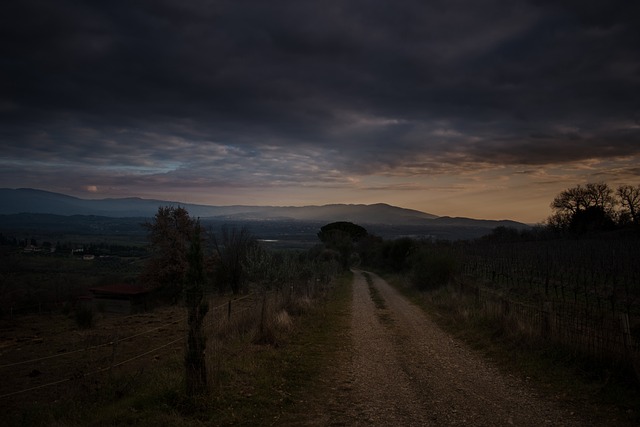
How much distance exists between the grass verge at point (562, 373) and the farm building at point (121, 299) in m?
30.4

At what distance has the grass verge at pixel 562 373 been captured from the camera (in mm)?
7145

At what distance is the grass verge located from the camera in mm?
Answer: 7145

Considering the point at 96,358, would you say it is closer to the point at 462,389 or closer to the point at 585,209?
the point at 462,389

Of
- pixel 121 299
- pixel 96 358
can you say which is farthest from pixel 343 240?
pixel 96 358

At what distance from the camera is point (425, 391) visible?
8508mm

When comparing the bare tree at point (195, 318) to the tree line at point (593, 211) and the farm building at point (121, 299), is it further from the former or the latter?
the tree line at point (593, 211)

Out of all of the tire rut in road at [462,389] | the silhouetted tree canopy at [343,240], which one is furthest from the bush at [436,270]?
the silhouetted tree canopy at [343,240]

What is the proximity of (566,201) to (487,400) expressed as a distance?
8683cm

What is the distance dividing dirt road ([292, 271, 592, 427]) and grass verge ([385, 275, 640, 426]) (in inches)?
16.0

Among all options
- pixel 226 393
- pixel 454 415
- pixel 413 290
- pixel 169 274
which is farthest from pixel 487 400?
pixel 169 274

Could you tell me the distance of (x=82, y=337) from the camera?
21094 millimetres

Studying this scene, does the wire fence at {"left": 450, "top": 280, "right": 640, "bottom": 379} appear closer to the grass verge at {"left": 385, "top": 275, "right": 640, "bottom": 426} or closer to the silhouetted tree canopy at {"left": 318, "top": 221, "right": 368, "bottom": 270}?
the grass verge at {"left": 385, "top": 275, "right": 640, "bottom": 426}

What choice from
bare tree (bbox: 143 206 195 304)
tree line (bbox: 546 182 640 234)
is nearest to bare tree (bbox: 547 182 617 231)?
tree line (bbox: 546 182 640 234)

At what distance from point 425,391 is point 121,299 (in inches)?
1359
